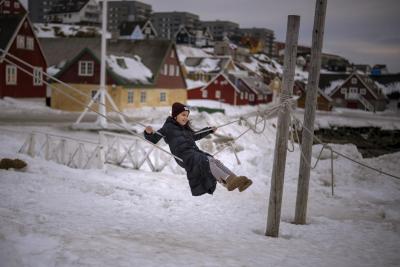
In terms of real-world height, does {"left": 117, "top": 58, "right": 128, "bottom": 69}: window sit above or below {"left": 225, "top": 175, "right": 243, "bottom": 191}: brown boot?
above

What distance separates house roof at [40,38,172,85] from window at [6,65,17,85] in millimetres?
6156

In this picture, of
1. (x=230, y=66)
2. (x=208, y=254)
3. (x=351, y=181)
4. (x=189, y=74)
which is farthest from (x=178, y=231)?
(x=230, y=66)

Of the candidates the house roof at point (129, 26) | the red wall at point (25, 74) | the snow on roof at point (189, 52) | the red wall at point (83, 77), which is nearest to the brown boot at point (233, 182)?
the red wall at point (83, 77)

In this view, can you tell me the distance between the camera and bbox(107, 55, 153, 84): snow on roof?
116 feet

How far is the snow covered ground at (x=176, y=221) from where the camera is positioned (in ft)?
18.3

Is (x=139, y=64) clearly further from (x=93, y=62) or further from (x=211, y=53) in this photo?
(x=211, y=53)

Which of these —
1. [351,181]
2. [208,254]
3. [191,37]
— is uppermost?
[191,37]

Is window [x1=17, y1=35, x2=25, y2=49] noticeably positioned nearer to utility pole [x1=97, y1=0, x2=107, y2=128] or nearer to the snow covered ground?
utility pole [x1=97, y1=0, x2=107, y2=128]

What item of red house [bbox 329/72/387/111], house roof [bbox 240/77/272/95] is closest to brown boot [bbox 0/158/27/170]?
house roof [bbox 240/77/272/95]

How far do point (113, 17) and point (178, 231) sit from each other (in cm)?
14580

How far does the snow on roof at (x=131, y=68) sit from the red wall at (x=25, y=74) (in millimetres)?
7985

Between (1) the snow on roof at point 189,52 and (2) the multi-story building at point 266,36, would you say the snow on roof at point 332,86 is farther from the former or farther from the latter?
(2) the multi-story building at point 266,36

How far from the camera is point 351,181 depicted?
14.3 meters

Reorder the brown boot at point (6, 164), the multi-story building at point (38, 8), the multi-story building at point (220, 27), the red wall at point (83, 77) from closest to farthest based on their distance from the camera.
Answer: the brown boot at point (6, 164), the red wall at point (83, 77), the multi-story building at point (38, 8), the multi-story building at point (220, 27)
